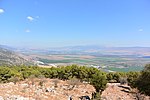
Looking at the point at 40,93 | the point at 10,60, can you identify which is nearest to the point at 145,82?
the point at 40,93

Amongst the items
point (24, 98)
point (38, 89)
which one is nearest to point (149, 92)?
point (38, 89)

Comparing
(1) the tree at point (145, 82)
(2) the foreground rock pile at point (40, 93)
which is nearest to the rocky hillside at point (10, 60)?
(2) the foreground rock pile at point (40, 93)

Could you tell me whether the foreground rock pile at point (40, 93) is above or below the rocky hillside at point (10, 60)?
above

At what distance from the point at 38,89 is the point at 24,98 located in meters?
5.11

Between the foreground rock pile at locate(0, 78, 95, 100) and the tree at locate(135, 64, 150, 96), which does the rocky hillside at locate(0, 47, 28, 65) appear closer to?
the foreground rock pile at locate(0, 78, 95, 100)

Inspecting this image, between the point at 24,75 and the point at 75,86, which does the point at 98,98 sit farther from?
the point at 24,75

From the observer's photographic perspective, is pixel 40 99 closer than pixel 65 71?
Yes

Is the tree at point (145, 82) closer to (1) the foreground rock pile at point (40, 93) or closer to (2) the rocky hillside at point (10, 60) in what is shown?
(1) the foreground rock pile at point (40, 93)

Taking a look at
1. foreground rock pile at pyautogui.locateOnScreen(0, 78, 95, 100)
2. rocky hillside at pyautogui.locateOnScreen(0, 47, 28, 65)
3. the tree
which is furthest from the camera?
rocky hillside at pyautogui.locateOnScreen(0, 47, 28, 65)

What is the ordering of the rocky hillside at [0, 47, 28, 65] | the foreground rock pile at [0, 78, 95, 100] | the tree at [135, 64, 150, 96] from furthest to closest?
the rocky hillside at [0, 47, 28, 65] → the tree at [135, 64, 150, 96] → the foreground rock pile at [0, 78, 95, 100]

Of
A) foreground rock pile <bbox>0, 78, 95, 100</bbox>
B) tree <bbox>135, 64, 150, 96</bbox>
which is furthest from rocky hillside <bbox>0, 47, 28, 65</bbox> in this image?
tree <bbox>135, 64, 150, 96</bbox>

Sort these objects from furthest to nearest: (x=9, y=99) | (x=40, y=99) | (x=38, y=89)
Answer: (x=38, y=89)
(x=40, y=99)
(x=9, y=99)

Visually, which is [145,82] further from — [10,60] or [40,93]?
[10,60]

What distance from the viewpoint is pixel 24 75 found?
40.1 meters
